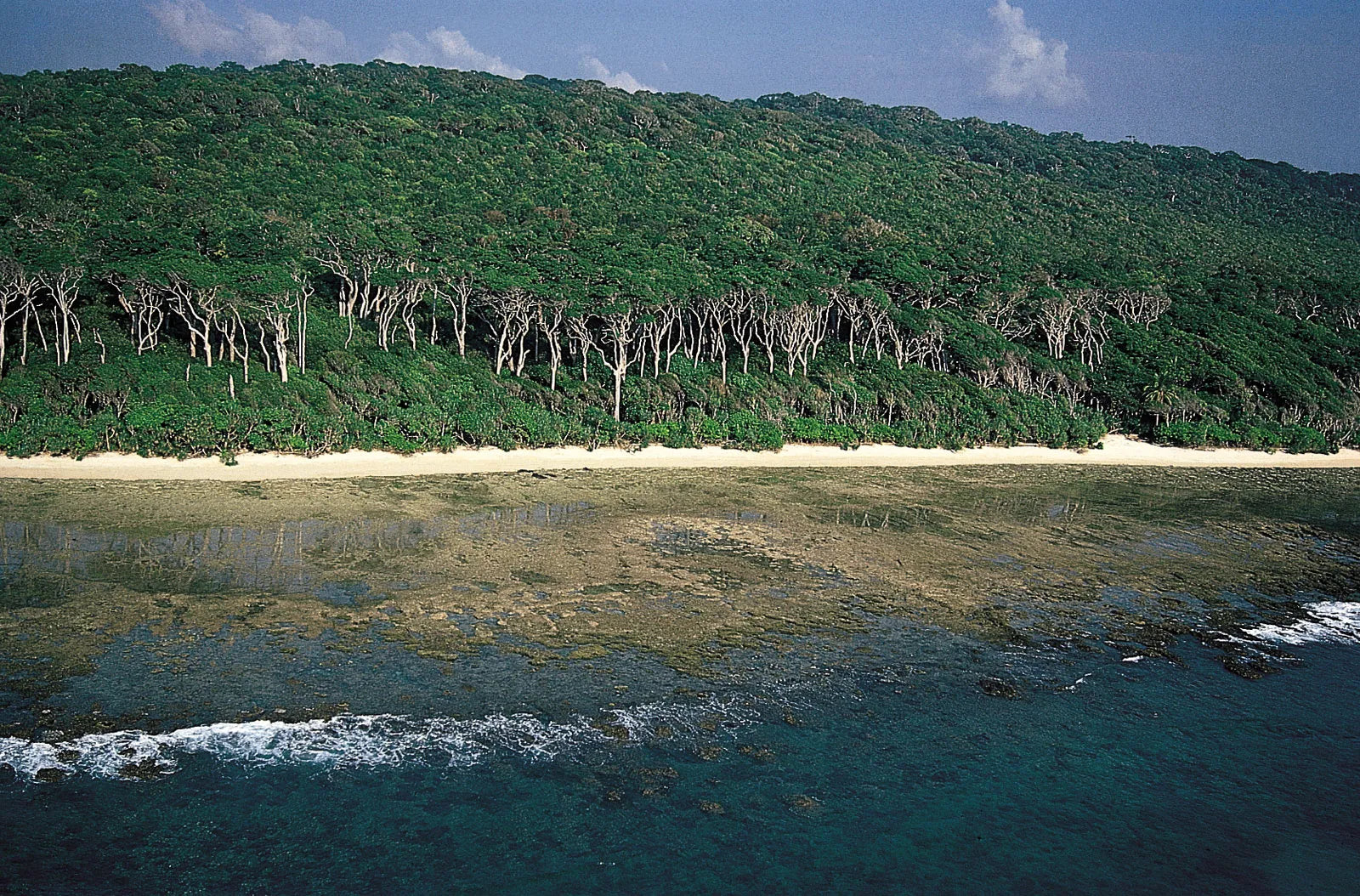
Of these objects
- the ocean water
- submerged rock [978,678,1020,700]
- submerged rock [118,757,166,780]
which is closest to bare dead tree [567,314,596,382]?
the ocean water

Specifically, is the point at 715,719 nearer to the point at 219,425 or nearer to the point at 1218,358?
the point at 219,425

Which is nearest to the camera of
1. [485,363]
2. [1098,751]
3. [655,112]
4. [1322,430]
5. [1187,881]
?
[1187,881]

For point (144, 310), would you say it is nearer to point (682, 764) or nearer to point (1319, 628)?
point (682, 764)

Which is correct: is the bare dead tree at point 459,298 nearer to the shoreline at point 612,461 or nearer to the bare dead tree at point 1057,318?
the shoreline at point 612,461

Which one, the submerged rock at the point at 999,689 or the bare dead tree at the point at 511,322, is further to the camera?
the bare dead tree at the point at 511,322

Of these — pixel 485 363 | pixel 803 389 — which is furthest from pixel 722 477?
pixel 485 363

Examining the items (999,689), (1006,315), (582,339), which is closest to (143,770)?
(999,689)

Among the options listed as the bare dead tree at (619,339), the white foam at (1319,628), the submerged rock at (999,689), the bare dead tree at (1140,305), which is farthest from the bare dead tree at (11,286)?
the bare dead tree at (1140,305)
